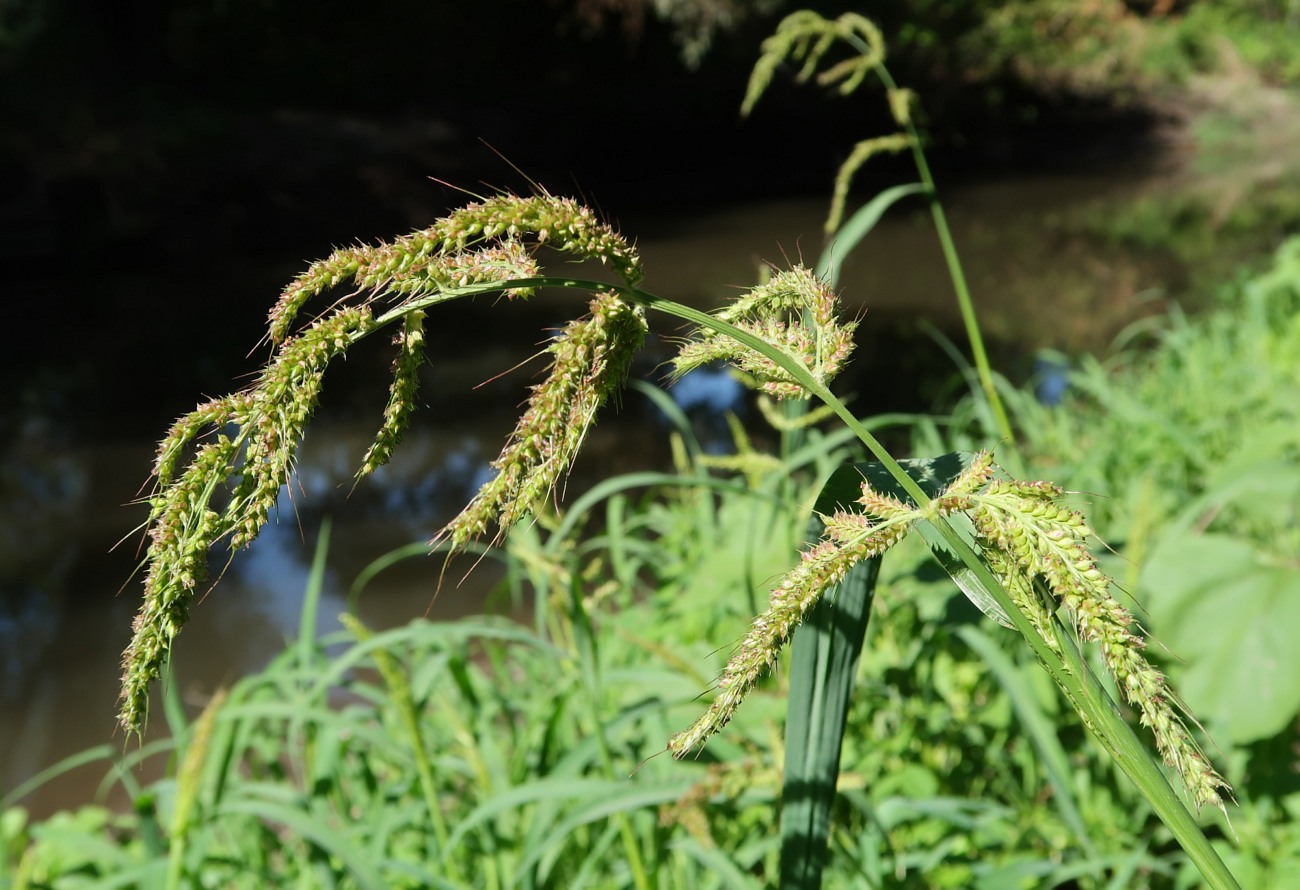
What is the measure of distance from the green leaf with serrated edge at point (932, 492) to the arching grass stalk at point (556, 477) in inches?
1.6

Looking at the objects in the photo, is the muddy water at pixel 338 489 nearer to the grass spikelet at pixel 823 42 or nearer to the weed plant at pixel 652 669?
the weed plant at pixel 652 669

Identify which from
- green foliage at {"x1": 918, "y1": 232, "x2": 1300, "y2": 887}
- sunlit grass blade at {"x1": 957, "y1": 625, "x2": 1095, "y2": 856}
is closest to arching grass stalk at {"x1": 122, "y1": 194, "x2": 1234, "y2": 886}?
green foliage at {"x1": 918, "y1": 232, "x2": 1300, "y2": 887}

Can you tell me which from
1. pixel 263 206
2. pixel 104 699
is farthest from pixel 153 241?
pixel 104 699

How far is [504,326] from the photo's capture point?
10.0 m

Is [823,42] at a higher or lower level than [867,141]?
higher

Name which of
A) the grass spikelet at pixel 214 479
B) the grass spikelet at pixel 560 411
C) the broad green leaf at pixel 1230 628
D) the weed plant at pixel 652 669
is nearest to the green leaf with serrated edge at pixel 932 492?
the weed plant at pixel 652 669

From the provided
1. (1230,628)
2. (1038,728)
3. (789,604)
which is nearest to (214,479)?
(789,604)

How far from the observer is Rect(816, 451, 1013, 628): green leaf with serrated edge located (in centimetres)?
66

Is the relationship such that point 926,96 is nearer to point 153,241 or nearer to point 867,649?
point 153,241

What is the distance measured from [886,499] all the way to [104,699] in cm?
431

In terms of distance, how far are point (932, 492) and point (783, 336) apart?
0.50ft

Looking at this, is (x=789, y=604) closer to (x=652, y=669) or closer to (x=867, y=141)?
(x=652, y=669)

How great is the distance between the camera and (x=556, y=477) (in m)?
0.58

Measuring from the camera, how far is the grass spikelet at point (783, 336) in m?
0.63
